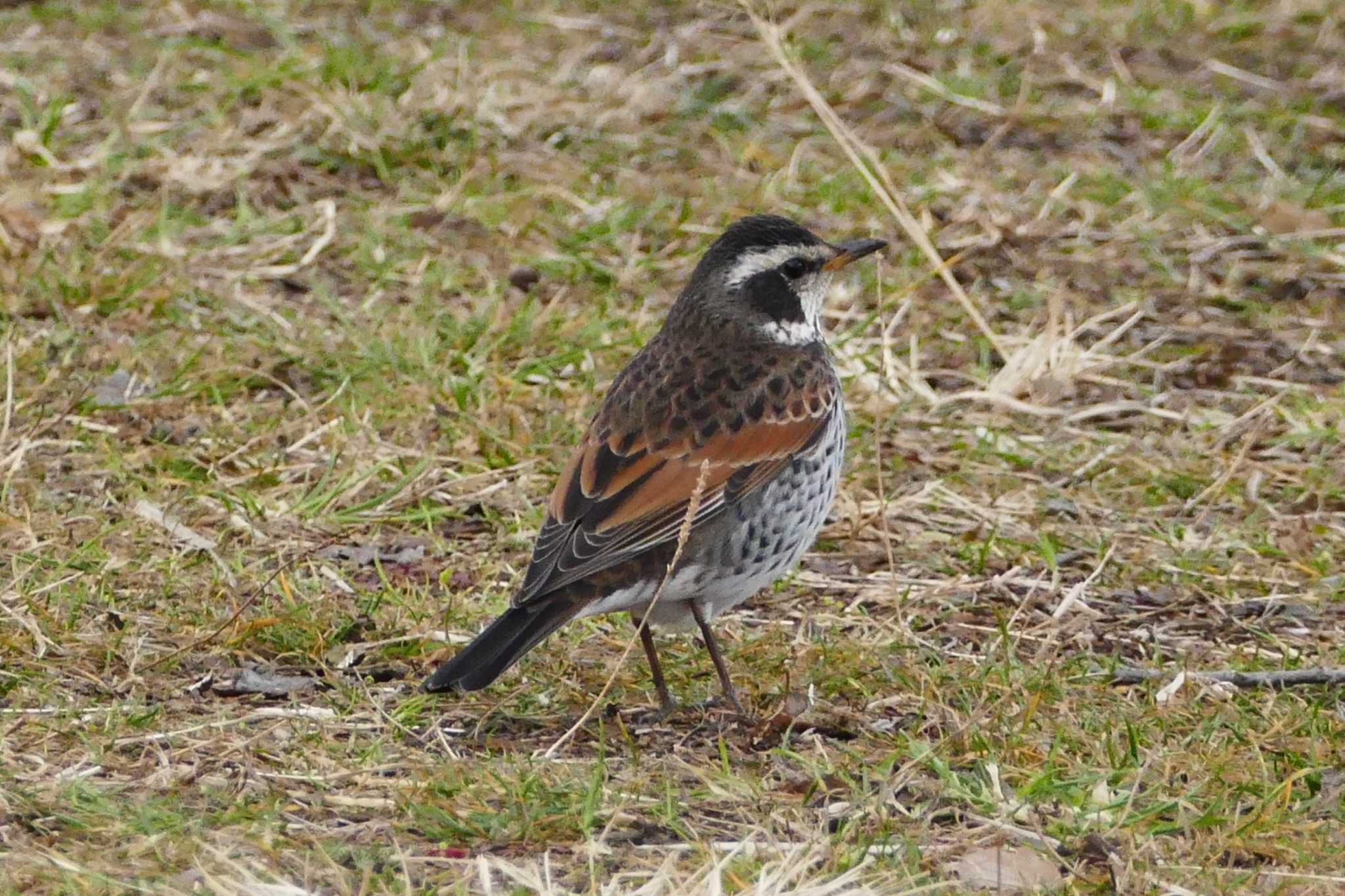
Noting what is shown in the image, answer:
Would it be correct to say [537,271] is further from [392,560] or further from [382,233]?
[392,560]

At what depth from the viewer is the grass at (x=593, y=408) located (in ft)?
17.2

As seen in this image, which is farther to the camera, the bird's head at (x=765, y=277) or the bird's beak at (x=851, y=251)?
the bird's beak at (x=851, y=251)

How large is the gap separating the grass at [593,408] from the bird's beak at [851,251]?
134 mm

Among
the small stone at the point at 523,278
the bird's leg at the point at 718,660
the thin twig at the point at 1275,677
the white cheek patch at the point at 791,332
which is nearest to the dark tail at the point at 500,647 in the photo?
the bird's leg at the point at 718,660

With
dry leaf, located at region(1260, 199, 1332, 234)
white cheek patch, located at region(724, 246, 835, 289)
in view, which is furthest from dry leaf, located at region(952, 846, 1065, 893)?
dry leaf, located at region(1260, 199, 1332, 234)

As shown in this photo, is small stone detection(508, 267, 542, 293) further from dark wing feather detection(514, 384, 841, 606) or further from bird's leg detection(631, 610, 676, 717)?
bird's leg detection(631, 610, 676, 717)

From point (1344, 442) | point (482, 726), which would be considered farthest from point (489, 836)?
point (1344, 442)

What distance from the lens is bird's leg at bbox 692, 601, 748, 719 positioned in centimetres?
605

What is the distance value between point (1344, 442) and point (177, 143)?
5.92m

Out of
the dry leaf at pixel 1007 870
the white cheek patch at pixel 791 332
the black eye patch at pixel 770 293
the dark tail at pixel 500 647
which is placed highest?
the black eye patch at pixel 770 293

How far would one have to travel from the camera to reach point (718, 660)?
6.15 metres

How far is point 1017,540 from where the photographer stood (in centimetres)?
754

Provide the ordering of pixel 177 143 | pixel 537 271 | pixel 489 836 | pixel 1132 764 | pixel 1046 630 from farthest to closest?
pixel 177 143 → pixel 537 271 → pixel 1046 630 → pixel 1132 764 → pixel 489 836

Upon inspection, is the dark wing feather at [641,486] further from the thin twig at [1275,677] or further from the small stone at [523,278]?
the small stone at [523,278]
